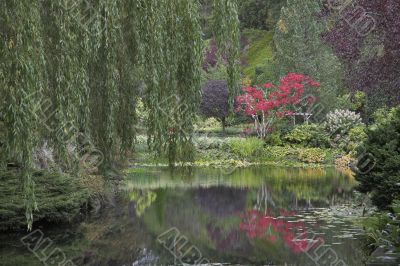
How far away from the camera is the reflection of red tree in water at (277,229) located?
32.1 feet

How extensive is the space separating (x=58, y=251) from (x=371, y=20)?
8648 mm

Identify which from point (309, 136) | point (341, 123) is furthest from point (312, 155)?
point (341, 123)

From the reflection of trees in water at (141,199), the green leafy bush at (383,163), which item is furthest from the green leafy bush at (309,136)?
the green leafy bush at (383,163)

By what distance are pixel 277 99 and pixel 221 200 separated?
35.3 ft

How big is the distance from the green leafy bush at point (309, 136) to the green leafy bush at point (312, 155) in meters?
0.45

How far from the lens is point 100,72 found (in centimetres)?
506

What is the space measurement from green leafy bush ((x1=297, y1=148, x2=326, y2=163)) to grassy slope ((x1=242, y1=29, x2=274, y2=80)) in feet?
48.5

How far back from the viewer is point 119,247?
10.0 metres

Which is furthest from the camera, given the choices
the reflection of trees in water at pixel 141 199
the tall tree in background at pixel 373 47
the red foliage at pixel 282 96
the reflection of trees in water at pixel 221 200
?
the red foliage at pixel 282 96

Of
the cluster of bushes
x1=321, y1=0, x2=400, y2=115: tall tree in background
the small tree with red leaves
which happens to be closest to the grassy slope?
the small tree with red leaves

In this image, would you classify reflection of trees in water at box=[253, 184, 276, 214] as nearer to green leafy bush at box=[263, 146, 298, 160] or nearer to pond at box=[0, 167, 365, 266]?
pond at box=[0, 167, 365, 266]

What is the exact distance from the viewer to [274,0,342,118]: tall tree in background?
26109 millimetres

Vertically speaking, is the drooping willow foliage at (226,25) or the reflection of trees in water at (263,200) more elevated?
the drooping willow foliage at (226,25)

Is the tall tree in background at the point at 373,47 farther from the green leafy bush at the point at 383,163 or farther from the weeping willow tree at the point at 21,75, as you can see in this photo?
the weeping willow tree at the point at 21,75
